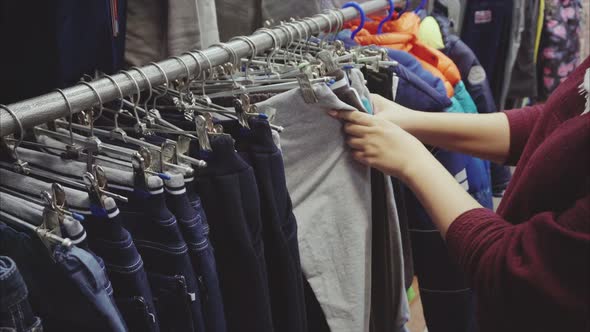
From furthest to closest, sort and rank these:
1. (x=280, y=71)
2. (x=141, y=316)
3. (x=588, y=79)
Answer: (x=280, y=71) < (x=588, y=79) < (x=141, y=316)

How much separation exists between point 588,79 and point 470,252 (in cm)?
25

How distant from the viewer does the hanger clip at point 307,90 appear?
72cm

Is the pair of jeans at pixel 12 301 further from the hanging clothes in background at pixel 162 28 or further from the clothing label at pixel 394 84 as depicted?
the clothing label at pixel 394 84

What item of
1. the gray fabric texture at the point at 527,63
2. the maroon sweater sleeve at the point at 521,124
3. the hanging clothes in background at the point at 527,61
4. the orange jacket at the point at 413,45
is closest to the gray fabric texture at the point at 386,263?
the maroon sweater sleeve at the point at 521,124

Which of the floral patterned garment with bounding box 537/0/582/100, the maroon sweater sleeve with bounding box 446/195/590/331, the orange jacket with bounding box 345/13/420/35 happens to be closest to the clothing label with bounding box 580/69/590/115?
the maroon sweater sleeve with bounding box 446/195/590/331

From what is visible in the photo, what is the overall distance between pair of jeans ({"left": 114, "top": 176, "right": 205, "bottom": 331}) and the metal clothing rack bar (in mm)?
110

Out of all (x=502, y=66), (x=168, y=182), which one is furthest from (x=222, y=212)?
(x=502, y=66)

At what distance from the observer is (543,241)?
0.58 meters

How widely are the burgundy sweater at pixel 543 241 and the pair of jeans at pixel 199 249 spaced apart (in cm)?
32

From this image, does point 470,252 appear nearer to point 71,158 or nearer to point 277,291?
point 277,291

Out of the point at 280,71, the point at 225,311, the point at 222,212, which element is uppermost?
the point at 280,71

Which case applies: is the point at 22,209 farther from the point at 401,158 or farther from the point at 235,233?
the point at 401,158

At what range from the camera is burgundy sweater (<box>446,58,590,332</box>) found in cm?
56

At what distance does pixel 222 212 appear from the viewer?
23.5 inches
